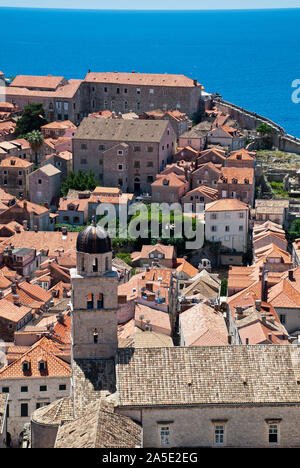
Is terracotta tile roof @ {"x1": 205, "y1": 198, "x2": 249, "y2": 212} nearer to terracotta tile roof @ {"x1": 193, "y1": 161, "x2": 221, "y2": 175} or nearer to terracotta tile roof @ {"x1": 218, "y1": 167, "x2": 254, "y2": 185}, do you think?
terracotta tile roof @ {"x1": 218, "y1": 167, "x2": 254, "y2": 185}

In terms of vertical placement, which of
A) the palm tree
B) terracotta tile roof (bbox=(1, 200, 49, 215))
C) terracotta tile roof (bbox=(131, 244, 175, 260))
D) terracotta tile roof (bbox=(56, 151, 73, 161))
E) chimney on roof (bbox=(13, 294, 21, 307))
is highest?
the palm tree

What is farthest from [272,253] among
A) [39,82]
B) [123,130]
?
[39,82]

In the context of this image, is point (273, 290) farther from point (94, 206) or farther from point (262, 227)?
point (94, 206)

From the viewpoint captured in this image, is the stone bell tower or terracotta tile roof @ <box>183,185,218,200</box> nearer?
the stone bell tower

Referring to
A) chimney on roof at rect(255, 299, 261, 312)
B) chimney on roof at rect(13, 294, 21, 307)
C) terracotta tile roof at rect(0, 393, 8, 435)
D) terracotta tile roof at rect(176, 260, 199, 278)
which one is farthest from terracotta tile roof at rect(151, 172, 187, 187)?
terracotta tile roof at rect(0, 393, 8, 435)

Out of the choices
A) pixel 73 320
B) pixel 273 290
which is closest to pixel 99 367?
pixel 73 320
